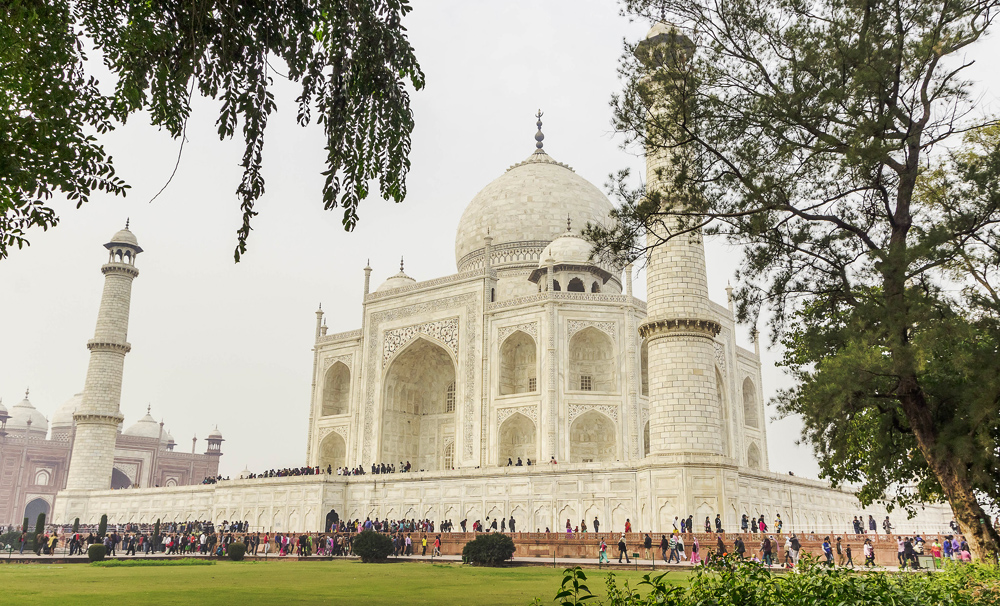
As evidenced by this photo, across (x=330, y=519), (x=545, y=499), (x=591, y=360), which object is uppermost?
(x=591, y=360)

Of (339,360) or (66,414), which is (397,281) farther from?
(66,414)

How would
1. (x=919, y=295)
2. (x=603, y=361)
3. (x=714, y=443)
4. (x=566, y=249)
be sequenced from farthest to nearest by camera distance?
(x=566, y=249) < (x=603, y=361) < (x=714, y=443) < (x=919, y=295)

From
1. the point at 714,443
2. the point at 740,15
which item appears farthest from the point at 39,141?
the point at 714,443

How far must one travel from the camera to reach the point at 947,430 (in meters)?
7.54

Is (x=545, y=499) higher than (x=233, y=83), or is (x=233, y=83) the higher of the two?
(x=233, y=83)

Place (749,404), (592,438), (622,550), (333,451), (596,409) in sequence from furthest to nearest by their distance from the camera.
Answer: (333,451) → (749,404) → (592,438) → (596,409) → (622,550)

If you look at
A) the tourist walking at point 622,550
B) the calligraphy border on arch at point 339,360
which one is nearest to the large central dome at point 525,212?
the calligraphy border on arch at point 339,360

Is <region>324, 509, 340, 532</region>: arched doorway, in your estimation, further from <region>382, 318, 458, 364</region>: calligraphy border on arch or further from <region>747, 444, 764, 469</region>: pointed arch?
<region>747, 444, 764, 469</region>: pointed arch

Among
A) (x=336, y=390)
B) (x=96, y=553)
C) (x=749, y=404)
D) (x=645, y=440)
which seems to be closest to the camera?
(x=96, y=553)

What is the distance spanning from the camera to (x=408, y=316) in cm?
3009

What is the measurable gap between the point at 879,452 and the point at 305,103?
7.65 m

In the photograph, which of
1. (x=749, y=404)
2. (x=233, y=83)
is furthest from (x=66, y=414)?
(x=233, y=83)

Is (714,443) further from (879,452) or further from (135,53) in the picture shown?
(135,53)

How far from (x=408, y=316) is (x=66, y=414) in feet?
110
